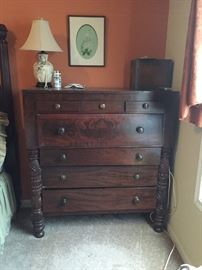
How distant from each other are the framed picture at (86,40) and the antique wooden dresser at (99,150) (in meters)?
0.49

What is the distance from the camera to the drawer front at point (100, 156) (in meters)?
1.82

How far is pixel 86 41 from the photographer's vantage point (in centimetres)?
207

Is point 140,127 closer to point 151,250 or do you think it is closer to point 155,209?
point 155,209

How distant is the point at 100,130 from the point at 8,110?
0.84m

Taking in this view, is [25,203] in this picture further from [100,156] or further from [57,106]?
[57,106]

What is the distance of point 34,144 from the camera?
1.77m

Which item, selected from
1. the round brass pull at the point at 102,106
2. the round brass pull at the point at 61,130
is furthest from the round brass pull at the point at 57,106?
the round brass pull at the point at 102,106

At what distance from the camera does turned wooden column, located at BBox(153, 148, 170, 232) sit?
1902 mm

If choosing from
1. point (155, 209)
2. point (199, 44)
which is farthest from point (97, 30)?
point (155, 209)

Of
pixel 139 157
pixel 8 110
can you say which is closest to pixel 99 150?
pixel 139 157

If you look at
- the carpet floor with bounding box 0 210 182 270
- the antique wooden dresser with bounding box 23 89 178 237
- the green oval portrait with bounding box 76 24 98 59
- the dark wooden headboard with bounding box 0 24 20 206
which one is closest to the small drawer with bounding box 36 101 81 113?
the antique wooden dresser with bounding box 23 89 178 237

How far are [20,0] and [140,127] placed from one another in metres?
1.39

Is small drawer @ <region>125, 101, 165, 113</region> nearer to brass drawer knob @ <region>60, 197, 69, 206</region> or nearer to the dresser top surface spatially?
the dresser top surface

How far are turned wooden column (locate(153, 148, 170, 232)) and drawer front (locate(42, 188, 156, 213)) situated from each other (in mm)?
49
